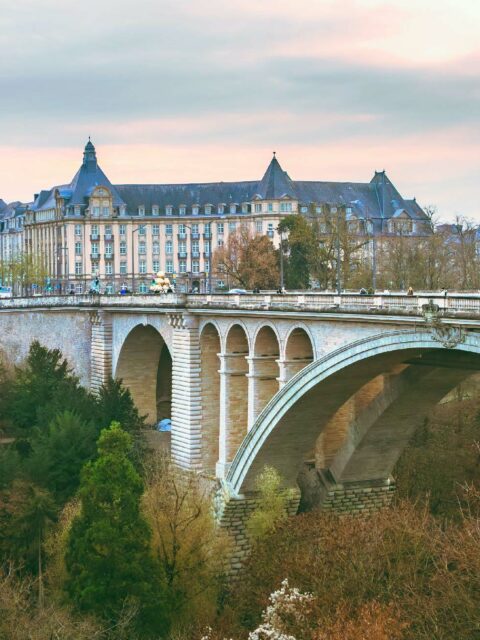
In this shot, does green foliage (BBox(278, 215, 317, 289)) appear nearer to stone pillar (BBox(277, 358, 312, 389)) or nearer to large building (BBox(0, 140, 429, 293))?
large building (BBox(0, 140, 429, 293))

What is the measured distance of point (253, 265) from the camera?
96000 millimetres

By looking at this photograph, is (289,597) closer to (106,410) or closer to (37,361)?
(106,410)

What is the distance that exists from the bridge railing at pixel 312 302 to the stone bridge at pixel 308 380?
0.21 ft

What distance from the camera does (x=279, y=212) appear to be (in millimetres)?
129500

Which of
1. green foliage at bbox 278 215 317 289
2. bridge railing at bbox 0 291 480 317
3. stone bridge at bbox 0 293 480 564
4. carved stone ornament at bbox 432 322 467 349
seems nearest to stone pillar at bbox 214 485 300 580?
stone bridge at bbox 0 293 480 564

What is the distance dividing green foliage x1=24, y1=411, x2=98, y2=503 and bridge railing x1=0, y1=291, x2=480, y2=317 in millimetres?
6766

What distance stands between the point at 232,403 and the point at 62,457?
8.50m

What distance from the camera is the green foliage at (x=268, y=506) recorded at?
155 ft

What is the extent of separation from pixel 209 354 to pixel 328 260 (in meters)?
32.5

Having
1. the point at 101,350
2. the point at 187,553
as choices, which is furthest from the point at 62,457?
the point at 101,350

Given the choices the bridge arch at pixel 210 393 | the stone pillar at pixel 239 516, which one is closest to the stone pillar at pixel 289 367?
the stone pillar at pixel 239 516

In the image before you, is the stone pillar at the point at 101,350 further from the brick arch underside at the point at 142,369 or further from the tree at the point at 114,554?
the tree at the point at 114,554

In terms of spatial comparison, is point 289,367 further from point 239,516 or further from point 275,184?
point 275,184

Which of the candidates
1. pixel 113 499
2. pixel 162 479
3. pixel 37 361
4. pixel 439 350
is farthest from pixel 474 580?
pixel 37 361
